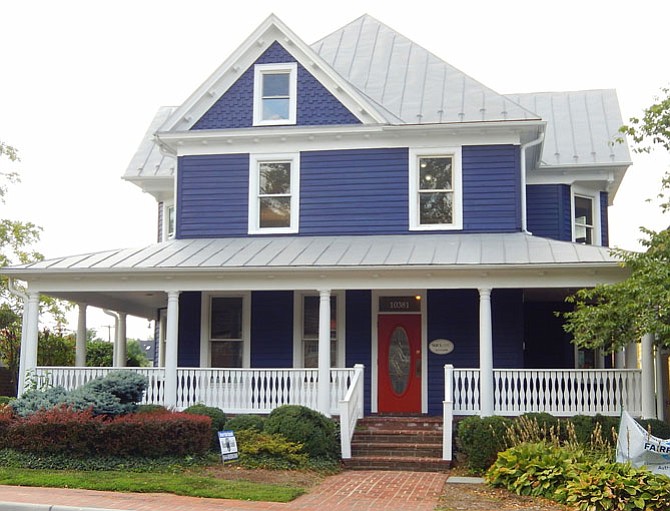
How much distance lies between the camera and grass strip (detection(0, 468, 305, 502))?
1262 cm

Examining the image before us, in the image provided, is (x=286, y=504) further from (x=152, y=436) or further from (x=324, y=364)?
(x=324, y=364)

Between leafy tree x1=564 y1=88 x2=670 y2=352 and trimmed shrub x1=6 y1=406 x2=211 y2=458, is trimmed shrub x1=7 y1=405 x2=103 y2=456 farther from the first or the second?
leafy tree x1=564 y1=88 x2=670 y2=352

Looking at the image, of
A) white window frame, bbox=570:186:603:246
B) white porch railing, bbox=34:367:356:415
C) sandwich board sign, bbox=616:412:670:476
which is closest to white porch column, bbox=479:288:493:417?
white porch railing, bbox=34:367:356:415

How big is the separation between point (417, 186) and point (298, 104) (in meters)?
3.30

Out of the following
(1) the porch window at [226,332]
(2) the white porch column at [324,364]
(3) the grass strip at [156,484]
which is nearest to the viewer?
(3) the grass strip at [156,484]

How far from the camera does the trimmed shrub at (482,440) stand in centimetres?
1544

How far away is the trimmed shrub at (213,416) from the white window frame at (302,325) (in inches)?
115

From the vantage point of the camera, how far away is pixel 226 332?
2036 centimetres

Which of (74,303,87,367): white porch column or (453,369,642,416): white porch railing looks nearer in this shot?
(453,369,642,416): white porch railing

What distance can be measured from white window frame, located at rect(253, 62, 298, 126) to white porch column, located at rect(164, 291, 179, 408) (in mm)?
4789

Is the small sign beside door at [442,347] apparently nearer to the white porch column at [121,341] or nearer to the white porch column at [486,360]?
the white porch column at [486,360]

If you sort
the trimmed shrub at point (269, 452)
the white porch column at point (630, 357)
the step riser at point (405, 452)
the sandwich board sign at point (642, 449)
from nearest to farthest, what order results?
the sandwich board sign at point (642, 449) → the trimmed shrub at point (269, 452) → the step riser at point (405, 452) → the white porch column at point (630, 357)

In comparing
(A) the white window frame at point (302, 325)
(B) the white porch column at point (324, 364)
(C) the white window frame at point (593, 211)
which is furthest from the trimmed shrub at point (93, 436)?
(C) the white window frame at point (593, 211)

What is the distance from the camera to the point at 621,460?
12828mm
